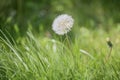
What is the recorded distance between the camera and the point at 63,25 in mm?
3109

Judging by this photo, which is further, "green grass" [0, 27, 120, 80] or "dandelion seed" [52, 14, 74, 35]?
"dandelion seed" [52, 14, 74, 35]

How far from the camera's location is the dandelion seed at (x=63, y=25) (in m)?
3.07

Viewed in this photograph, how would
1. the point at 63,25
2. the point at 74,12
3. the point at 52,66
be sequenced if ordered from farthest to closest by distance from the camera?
the point at 74,12
the point at 63,25
the point at 52,66

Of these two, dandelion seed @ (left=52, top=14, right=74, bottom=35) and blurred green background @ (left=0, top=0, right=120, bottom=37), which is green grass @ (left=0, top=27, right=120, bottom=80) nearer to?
dandelion seed @ (left=52, top=14, right=74, bottom=35)

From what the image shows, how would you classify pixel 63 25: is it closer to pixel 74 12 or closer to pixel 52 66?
pixel 52 66

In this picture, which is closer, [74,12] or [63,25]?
[63,25]

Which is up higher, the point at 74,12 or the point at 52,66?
the point at 52,66

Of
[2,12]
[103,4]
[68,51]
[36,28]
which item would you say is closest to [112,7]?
[103,4]

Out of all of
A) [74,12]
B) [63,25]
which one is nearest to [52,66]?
[63,25]

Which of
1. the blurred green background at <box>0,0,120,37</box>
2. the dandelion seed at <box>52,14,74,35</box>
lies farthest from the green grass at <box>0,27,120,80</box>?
the blurred green background at <box>0,0,120,37</box>

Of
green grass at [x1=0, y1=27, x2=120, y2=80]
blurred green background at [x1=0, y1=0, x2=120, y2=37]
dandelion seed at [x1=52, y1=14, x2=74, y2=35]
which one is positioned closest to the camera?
green grass at [x1=0, y1=27, x2=120, y2=80]

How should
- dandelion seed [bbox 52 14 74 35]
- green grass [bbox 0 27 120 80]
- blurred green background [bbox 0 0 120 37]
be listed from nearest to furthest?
green grass [bbox 0 27 120 80], dandelion seed [bbox 52 14 74 35], blurred green background [bbox 0 0 120 37]

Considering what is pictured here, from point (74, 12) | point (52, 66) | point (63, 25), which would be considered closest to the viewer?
point (52, 66)

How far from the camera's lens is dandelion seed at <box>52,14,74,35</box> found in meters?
3.07
